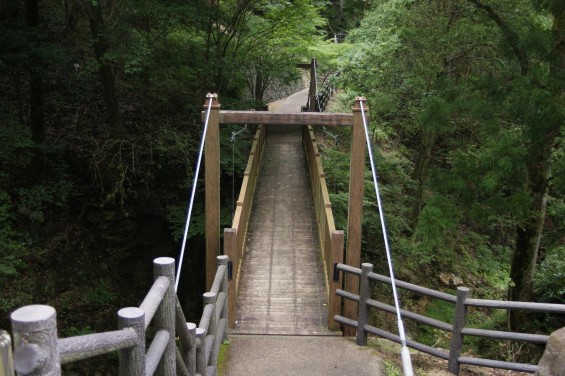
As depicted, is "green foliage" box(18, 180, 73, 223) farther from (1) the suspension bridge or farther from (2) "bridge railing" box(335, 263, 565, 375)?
(2) "bridge railing" box(335, 263, 565, 375)

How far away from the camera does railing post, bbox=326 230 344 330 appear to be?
20.3ft

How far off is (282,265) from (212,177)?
177 centimetres

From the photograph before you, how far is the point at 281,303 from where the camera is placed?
6707 millimetres

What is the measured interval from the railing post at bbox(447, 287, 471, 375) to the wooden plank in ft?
8.88

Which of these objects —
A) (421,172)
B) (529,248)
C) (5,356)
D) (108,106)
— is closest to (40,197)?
(108,106)

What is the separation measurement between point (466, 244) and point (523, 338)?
9612 mm

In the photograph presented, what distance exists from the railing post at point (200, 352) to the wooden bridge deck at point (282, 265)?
6.63 feet

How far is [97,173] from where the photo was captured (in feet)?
36.6

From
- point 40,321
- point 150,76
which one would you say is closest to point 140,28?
point 150,76

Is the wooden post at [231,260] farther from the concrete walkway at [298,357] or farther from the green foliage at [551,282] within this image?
the green foliage at [551,282]

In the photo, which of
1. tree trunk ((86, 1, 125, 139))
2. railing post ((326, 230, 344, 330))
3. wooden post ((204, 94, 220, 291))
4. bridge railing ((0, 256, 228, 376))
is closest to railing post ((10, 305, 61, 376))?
bridge railing ((0, 256, 228, 376))

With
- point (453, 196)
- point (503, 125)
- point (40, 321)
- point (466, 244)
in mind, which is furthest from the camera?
point (466, 244)

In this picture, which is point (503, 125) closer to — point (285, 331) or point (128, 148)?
point (285, 331)

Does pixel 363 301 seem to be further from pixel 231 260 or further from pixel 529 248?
pixel 529 248
